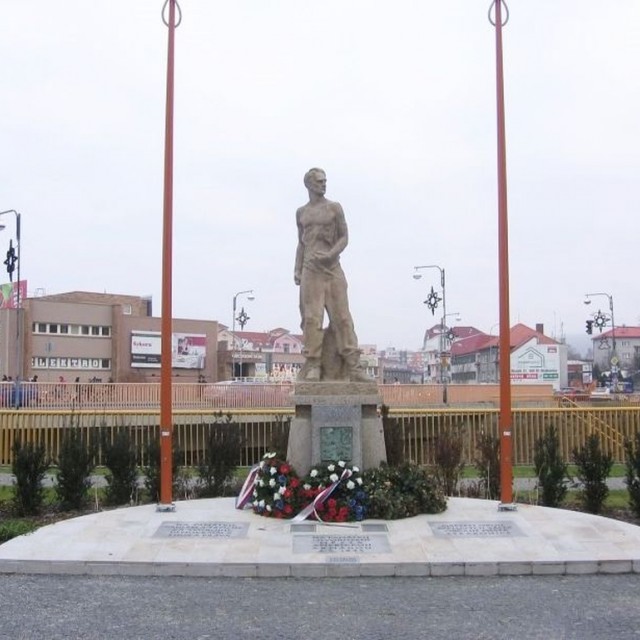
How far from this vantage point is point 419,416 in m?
19.4

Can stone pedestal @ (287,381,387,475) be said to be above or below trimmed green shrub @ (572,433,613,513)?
above

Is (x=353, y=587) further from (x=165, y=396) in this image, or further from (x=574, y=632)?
(x=165, y=396)

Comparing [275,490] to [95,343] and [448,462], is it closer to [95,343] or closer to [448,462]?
[448,462]

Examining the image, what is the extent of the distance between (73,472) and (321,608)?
21.5 ft

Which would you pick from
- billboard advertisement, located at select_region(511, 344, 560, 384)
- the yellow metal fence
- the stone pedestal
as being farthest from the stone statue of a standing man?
billboard advertisement, located at select_region(511, 344, 560, 384)

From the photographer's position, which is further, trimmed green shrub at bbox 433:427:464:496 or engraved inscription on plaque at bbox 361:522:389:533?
trimmed green shrub at bbox 433:427:464:496

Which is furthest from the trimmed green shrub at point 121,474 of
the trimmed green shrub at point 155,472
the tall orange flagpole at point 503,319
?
the tall orange flagpole at point 503,319

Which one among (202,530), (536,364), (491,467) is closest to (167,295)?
(202,530)

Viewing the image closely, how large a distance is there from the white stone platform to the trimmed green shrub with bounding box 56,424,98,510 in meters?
1.66

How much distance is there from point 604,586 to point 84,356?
55412mm

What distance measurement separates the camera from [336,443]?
34.6ft

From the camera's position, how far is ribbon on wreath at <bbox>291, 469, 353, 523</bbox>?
31.9 ft

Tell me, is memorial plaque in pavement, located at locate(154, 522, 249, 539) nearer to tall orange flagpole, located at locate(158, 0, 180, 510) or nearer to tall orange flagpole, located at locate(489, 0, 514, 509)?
tall orange flagpole, located at locate(158, 0, 180, 510)

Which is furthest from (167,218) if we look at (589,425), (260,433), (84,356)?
(84,356)
